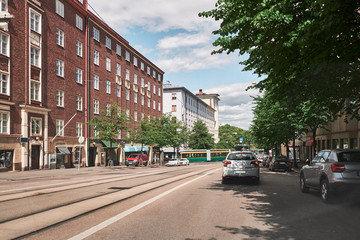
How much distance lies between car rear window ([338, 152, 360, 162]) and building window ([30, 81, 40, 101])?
26483 millimetres

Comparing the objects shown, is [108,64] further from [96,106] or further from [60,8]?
[60,8]

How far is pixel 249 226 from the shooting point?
247 inches

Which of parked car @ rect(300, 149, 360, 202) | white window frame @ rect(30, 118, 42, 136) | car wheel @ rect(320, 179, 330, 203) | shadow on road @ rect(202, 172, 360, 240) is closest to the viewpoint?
shadow on road @ rect(202, 172, 360, 240)

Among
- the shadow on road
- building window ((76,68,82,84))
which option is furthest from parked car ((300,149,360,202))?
building window ((76,68,82,84))

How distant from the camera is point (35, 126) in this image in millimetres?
30000

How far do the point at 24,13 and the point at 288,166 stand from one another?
2540cm

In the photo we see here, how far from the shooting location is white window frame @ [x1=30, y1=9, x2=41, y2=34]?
98.0 ft

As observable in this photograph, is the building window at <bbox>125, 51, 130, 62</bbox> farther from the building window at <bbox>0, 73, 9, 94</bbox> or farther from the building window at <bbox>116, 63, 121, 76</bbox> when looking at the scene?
the building window at <bbox>0, 73, 9, 94</bbox>

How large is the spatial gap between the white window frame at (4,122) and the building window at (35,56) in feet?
18.5

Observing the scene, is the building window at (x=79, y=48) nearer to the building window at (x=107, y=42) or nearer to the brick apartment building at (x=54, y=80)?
the brick apartment building at (x=54, y=80)

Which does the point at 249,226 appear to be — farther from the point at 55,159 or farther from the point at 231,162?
the point at 55,159

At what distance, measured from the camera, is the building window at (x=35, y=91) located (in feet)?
97.5

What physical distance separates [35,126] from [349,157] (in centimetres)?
2672

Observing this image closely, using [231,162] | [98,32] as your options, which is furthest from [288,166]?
[98,32]
